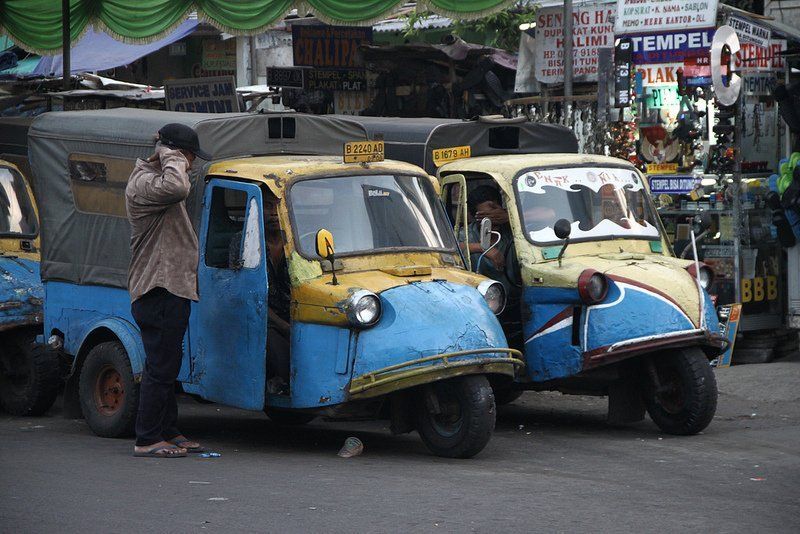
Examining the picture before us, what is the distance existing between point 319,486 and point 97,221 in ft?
11.6

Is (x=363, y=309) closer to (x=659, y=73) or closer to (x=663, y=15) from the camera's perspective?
Result: (x=663, y=15)

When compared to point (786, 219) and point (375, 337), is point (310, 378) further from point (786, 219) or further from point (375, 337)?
point (786, 219)

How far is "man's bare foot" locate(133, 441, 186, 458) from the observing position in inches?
323

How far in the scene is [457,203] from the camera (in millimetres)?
10398

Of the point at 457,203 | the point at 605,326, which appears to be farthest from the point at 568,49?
the point at 605,326

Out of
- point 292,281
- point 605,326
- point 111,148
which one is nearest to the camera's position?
point 292,281

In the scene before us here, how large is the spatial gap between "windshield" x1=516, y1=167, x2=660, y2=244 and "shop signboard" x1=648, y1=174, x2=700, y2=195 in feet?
11.4

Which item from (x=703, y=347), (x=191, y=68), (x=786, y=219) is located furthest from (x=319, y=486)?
(x=191, y=68)

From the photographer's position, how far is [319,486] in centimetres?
709

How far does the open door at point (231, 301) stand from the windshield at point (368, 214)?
1.04ft

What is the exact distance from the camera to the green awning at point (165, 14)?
45.4ft

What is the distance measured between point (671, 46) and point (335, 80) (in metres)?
6.35

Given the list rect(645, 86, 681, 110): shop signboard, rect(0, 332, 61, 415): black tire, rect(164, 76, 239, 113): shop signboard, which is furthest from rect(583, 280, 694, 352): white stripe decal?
rect(164, 76, 239, 113): shop signboard

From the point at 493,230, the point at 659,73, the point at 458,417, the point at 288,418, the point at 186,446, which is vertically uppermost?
the point at 659,73
